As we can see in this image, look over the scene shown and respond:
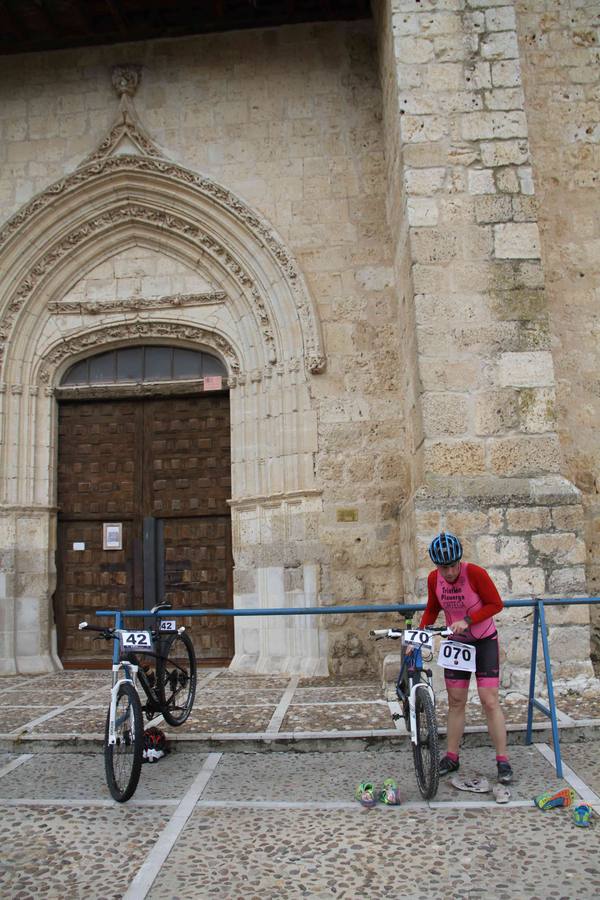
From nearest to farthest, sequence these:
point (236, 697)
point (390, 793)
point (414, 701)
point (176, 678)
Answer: point (390, 793), point (414, 701), point (176, 678), point (236, 697)

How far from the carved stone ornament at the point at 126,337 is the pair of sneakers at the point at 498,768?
4.66 meters

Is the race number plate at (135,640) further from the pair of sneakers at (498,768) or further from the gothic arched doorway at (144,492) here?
the gothic arched doorway at (144,492)

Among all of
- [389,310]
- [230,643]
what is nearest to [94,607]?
[230,643]

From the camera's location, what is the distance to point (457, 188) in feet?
18.5

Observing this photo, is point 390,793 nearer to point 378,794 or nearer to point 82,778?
point 378,794

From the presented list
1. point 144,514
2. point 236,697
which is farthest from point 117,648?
point 144,514

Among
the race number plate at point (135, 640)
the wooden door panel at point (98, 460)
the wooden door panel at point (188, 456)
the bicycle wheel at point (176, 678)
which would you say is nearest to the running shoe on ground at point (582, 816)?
the race number plate at point (135, 640)

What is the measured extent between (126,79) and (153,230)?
5.01 feet

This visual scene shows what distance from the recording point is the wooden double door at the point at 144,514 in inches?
281

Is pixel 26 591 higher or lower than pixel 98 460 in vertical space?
lower

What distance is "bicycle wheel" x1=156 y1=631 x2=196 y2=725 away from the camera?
427 centimetres

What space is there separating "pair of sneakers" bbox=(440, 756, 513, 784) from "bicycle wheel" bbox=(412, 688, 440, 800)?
0.18m

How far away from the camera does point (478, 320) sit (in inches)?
214

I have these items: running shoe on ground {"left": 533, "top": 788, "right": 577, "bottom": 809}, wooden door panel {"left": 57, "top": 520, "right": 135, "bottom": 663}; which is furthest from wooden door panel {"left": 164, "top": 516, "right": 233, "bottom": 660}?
running shoe on ground {"left": 533, "top": 788, "right": 577, "bottom": 809}
